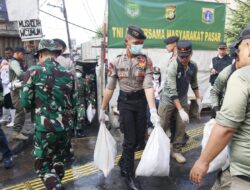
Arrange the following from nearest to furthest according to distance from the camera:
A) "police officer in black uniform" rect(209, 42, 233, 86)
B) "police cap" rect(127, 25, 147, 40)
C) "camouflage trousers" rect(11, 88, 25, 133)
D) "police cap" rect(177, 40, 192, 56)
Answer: "police cap" rect(127, 25, 147, 40) < "police cap" rect(177, 40, 192, 56) < "camouflage trousers" rect(11, 88, 25, 133) < "police officer in black uniform" rect(209, 42, 233, 86)

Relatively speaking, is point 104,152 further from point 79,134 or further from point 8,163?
point 79,134

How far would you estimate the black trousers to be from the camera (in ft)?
13.3

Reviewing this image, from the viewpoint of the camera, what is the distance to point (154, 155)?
12.3 feet

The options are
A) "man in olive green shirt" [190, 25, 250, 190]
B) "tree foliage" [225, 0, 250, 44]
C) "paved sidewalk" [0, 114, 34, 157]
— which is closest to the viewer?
"man in olive green shirt" [190, 25, 250, 190]

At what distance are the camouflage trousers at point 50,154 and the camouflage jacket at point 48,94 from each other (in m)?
0.09

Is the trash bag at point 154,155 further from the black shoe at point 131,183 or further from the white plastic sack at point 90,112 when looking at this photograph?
the white plastic sack at point 90,112

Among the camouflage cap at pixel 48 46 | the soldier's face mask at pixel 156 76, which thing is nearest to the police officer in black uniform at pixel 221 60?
the soldier's face mask at pixel 156 76

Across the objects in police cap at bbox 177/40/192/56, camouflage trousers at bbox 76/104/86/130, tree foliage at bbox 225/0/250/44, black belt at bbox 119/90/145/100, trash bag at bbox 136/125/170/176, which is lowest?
camouflage trousers at bbox 76/104/86/130

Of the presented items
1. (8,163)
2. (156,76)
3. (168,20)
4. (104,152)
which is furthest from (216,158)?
(168,20)

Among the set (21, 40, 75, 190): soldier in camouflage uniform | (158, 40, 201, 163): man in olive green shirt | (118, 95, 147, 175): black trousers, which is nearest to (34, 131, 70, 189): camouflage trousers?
(21, 40, 75, 190): soldier in camouflage uniform

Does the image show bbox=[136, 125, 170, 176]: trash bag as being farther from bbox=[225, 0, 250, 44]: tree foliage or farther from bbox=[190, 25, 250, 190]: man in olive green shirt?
bbox=[225, 0, 250, 44]: tree foliage

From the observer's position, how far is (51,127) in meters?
3.42

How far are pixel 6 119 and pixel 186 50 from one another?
4931mm

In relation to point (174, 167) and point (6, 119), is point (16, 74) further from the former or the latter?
point (174, 167)
